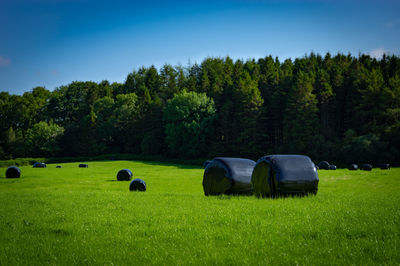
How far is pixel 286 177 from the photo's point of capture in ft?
54.3

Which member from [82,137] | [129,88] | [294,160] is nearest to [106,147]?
[82,137]

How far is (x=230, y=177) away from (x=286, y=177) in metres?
3.42

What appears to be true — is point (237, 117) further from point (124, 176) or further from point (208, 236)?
point (208, 236)

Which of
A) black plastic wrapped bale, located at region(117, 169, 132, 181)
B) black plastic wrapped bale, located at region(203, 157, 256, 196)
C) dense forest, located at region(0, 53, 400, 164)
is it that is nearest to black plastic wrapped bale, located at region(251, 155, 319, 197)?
black plastic wrapped bale, located at region(203, 157, 256, 196)

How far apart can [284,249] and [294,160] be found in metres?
10.3

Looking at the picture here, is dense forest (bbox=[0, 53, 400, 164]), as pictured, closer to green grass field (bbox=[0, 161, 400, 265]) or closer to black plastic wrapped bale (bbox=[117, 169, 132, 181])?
black plastic wrapped bale (bbox=[117, 169, 132, 181])

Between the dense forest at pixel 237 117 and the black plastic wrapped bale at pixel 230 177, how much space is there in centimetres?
5064

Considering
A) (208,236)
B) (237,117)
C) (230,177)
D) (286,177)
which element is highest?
(237,117)

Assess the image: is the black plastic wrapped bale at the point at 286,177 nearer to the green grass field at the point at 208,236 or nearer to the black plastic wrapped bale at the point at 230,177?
the black plastic wrapped bale at the point at 230,177

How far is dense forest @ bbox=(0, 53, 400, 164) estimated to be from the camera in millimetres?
71000

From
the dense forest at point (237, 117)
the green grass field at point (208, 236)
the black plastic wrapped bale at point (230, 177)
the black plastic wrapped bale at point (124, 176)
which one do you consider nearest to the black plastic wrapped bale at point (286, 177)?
the black plastic wrapped bale at point (230, 177)

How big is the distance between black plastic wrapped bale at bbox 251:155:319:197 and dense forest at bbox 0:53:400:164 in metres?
50.9

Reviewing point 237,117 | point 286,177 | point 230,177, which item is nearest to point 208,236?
point 286,177

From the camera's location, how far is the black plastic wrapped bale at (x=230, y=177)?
18766 mm
